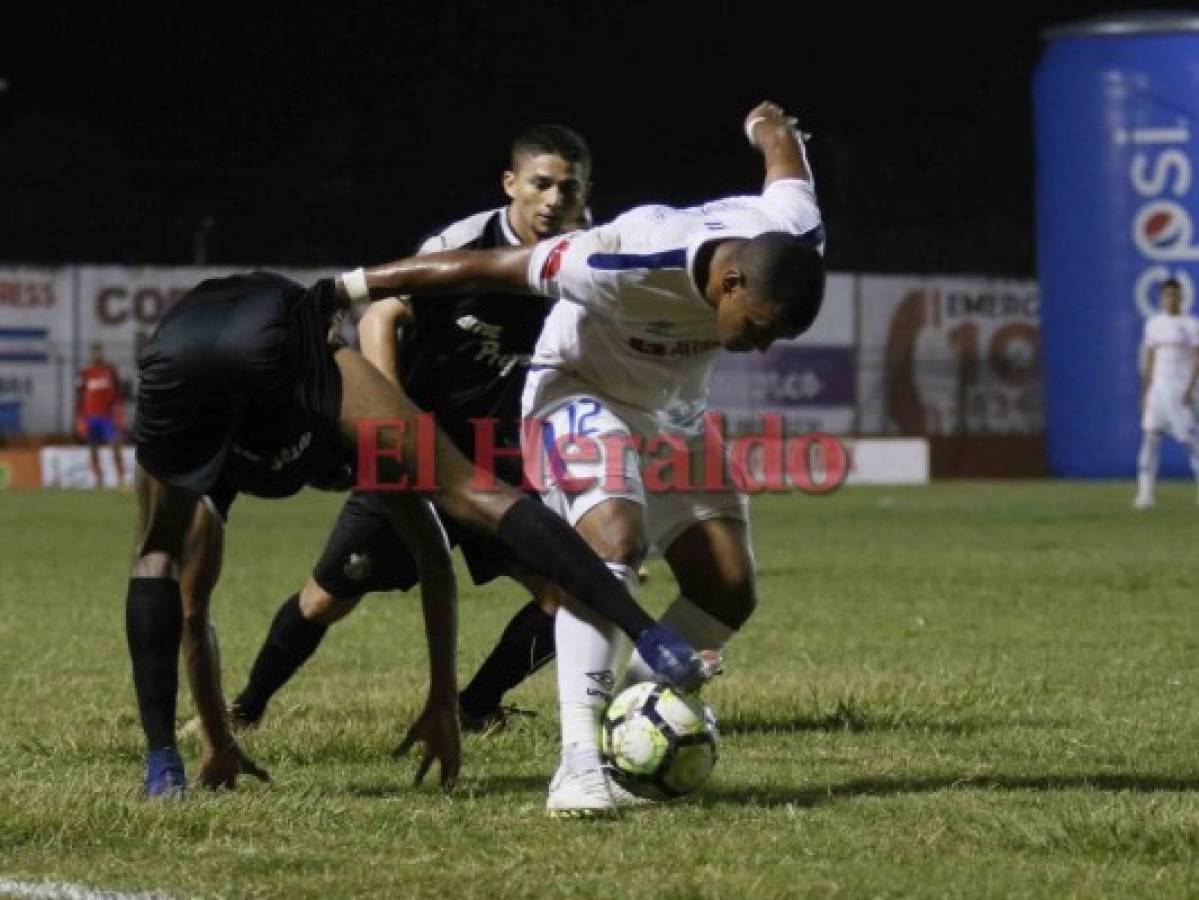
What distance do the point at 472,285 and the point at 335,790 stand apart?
1.33m

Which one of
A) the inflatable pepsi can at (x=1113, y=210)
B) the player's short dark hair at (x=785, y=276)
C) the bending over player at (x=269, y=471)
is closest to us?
the player's short dark hair at (x=785, y=276)

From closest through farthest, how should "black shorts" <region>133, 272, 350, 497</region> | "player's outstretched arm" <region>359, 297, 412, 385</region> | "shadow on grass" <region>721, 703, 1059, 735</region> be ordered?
"black shorts" <region>133, 272, 350, 497</region>, "player's outstretched arm" <region>359, 297, 412, 385</region>, "shadow on grass" <region>721, 703, 1059, 735</region>

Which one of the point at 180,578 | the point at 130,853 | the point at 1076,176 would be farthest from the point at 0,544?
the point at 1076,176

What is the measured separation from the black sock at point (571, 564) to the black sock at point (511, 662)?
2055 mm

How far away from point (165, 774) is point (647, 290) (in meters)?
1.63

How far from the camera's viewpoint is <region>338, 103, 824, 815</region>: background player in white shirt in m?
5.37

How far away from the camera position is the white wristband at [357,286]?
5.68 metres

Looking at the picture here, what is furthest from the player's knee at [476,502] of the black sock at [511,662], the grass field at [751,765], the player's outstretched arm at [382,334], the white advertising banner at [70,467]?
the white advertising banner at [70,467]

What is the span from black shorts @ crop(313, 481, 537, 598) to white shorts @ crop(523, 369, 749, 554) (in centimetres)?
120

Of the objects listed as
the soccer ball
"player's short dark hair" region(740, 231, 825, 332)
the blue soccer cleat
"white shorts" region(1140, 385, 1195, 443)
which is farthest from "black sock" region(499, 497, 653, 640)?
"white shorts" region(1140, 385, 1195, 443)

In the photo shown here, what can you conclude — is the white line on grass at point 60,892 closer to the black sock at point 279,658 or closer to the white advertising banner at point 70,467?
the black sock at point 279,658

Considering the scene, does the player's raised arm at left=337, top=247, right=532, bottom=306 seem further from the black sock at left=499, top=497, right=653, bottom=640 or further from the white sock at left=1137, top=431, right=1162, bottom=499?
the white sock at left=1137, top=431, right=1162, bottom=499

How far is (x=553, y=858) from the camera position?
191 inches

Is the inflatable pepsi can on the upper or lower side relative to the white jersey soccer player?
upper
